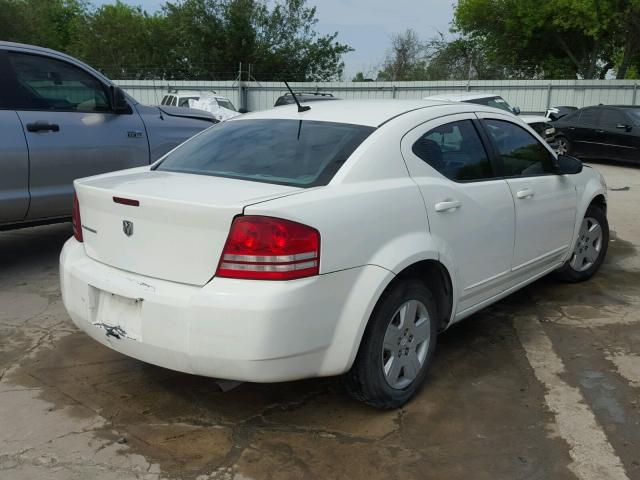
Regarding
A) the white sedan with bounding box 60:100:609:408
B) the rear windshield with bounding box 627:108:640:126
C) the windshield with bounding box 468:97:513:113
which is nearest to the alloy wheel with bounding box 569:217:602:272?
the white sedan with bounding box 60:100:609:408

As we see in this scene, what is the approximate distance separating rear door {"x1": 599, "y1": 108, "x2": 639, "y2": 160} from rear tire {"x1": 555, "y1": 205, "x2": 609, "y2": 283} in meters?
10.0

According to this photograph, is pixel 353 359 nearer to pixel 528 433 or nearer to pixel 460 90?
pixel 528 433

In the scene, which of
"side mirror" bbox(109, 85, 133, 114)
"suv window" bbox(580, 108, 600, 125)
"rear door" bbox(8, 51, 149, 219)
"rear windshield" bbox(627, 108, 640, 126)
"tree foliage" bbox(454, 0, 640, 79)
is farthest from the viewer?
"tree foliage" bbox(454, 0, 640, 79)

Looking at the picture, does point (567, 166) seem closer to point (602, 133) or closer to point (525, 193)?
point (525, 193)

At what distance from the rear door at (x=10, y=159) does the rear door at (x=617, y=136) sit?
13.2 meters

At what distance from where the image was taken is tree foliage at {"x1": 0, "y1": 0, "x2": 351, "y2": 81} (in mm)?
34250

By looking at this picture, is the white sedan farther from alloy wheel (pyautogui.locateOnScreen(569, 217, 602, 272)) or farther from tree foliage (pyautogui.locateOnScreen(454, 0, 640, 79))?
tree foliage (pyautogui.locateOnScreen(454, 0, 640, 79))

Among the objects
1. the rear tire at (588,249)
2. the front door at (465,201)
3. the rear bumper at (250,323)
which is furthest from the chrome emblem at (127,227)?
the rear tire at (588,249)

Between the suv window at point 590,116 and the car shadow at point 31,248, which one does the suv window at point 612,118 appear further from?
the car shadow at point 31,248

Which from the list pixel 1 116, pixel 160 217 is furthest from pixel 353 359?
pixel 1 116

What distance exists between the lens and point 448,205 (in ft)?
10.9

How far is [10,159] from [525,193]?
3862mm

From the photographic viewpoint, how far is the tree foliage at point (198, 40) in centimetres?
3425

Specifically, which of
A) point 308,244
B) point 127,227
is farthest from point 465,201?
point 127,227
